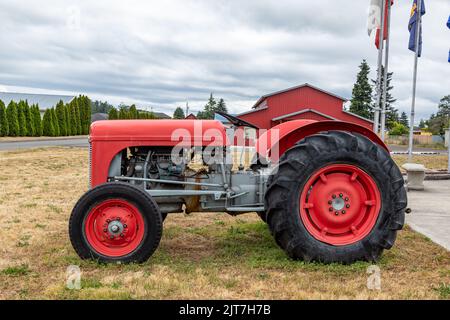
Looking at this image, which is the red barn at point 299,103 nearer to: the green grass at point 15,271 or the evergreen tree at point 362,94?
the evergreen tree at point 362,94

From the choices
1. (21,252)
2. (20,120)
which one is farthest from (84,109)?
(21,252)

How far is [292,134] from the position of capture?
5156 millimetres

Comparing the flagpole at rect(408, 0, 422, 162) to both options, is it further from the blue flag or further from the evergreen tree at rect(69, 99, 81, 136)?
the evergreen tree at rect(69, 99, 81, 136)

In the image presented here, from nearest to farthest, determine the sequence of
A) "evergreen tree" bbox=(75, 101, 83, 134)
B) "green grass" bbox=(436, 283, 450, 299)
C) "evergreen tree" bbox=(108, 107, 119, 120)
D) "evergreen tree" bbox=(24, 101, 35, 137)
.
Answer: "green grass" bbox=(436, 283, 450, 299) → "evergreen tree" bbox=(24, 101, 35, 137) → "evergreen tree" bbox=(108, 107, 119, 120) → "evergreen tree" bbox=(75, 101, 83, 134)

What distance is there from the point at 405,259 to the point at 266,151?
184cm

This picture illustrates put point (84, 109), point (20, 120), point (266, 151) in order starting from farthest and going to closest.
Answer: point (84, 109) → point (20, 120) → point (266, 151)

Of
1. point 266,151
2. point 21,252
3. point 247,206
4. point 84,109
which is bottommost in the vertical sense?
point 21,252

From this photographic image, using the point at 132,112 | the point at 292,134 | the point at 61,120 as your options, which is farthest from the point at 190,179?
the point at 132,112

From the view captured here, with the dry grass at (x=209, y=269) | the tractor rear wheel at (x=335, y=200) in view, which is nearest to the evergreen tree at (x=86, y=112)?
the dry grass at (x=209, y=269)

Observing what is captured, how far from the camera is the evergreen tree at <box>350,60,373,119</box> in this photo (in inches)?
2063

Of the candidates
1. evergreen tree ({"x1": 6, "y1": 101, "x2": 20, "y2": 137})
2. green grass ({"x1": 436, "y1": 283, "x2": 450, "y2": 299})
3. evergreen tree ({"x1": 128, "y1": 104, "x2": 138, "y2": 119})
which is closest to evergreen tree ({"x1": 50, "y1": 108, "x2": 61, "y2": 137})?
evergreen tree ({"x1": 6, "y1": 101, "x2": 20, "y2": 137})

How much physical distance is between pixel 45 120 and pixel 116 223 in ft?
140
